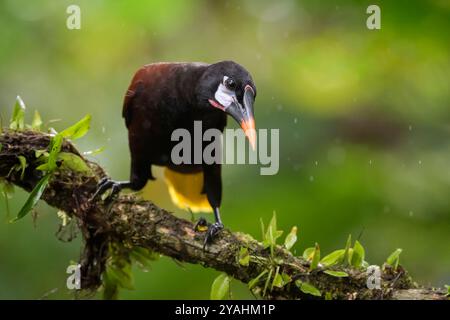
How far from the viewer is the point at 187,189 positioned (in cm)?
510

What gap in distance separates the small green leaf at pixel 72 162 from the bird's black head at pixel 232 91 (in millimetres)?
675

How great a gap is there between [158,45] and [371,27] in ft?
6.18

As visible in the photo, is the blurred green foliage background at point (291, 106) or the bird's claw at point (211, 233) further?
the blurred green foliage background at point (291, 106)

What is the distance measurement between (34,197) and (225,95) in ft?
3.32

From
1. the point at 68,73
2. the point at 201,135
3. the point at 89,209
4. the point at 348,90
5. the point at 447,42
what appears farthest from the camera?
the point at 68,73

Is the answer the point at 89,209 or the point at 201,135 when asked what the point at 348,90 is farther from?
the point at 89,209

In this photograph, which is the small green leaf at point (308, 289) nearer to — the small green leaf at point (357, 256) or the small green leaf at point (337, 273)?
the small green leaf at point (337, 273)

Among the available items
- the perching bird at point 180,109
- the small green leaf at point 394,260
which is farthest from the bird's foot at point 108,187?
the small green leaf at point 394,260

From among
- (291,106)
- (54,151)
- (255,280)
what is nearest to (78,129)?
(54,151)

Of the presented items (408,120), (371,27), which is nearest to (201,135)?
(371,27)

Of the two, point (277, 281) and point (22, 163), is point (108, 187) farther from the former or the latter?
point (277, 281)

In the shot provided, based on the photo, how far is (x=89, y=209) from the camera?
3.87 metres

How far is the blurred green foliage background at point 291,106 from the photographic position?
5.11 metres

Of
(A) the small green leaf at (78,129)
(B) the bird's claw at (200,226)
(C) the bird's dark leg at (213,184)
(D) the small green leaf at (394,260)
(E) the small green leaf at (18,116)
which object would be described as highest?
(E) the small green leaf at (18,116)
